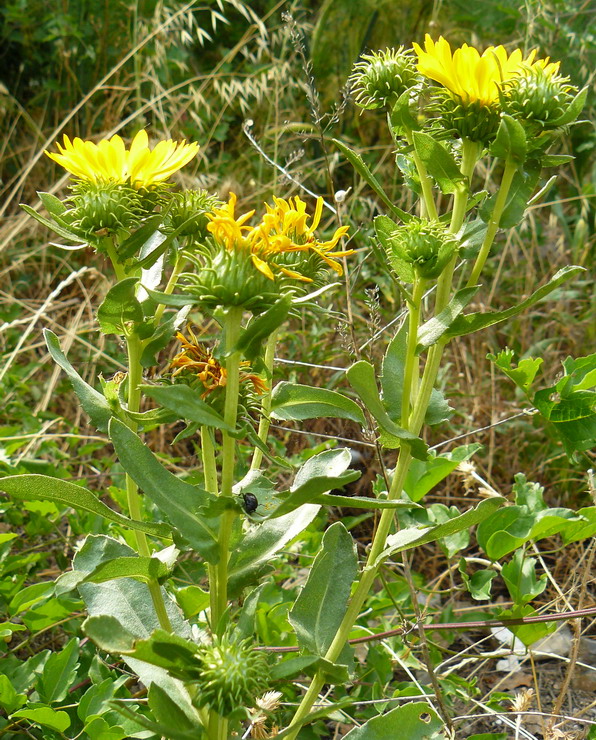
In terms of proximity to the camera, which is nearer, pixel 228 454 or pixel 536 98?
pixel 228 454

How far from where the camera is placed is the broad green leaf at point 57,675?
1.72 meters

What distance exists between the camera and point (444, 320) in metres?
1.40

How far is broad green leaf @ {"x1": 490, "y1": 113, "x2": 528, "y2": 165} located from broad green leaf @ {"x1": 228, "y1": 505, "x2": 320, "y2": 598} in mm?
685

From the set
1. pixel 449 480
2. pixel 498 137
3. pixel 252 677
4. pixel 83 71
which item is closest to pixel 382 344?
pixel 449 480

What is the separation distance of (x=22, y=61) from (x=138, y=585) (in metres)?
4.48

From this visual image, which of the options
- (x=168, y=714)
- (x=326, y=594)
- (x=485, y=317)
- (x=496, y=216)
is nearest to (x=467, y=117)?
(x=496, y=216)

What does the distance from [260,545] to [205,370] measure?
0.31 metres

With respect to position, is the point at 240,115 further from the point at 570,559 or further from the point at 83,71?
the point at 570,559

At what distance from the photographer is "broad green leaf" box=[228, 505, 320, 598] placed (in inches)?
53.5

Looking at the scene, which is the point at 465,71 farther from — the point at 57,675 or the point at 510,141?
the point at 57,675

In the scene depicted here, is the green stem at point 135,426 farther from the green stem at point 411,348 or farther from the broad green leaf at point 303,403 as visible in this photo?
the green stem at point 411,348

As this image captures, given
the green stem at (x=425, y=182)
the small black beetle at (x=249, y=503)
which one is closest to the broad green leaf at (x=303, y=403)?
the small black beetle at (x=249, y=503)

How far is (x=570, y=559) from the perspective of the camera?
8.57ft

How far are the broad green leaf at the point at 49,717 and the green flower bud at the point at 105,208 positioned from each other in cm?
93
